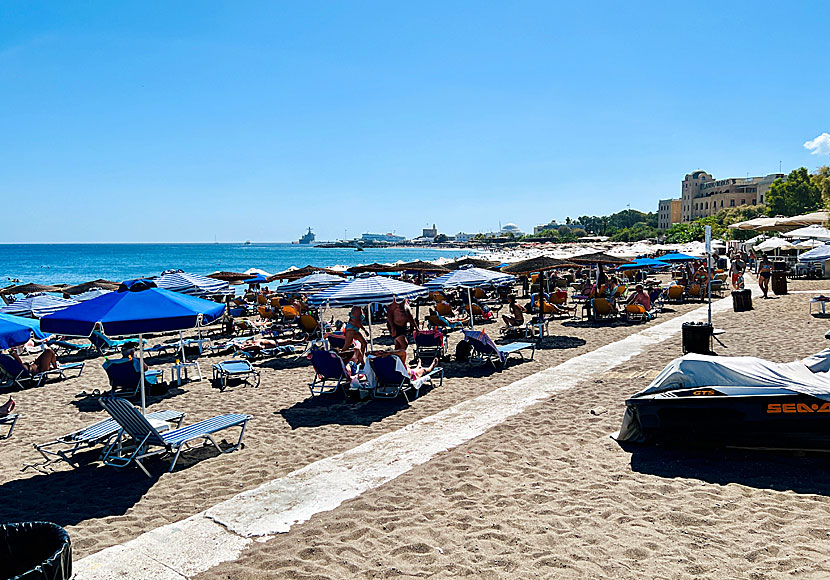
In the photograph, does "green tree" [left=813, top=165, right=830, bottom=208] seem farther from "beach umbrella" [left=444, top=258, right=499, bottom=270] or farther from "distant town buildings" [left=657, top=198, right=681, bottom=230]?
"distant town buildings" [left=657, top=198, right=681, bottom=230]

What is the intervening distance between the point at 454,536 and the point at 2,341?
211 inches

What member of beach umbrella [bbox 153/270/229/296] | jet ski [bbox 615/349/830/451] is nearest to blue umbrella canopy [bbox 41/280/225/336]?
jet ski [bbox 615/349/830/451]

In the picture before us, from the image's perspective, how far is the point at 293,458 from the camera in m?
6.36

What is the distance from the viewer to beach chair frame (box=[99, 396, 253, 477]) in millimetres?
5902

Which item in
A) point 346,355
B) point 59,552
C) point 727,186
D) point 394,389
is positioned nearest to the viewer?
point 59,552

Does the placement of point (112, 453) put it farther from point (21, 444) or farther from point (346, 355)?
point (346, 355)

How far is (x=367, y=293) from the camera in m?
9.92

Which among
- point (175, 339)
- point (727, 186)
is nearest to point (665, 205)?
point (727, 186)

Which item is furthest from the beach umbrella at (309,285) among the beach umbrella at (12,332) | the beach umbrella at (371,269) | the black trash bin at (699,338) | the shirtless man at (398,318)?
the beach umbrella at (12,332)

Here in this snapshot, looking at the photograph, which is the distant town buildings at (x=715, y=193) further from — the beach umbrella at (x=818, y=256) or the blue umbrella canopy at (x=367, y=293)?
the blue umbrella canopy at (x=367, y=293)

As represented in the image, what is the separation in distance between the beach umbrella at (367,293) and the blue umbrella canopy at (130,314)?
3397mm

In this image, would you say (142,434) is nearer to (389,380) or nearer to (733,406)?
(389,380)

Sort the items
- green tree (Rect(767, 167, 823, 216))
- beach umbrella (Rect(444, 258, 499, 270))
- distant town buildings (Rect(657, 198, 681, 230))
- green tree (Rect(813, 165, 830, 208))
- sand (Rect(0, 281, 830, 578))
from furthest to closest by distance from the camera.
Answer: distant town buildings (Rect(657, 198, 681, 230)) < green tree (Rect(767, 167, 823, 216)) < green tree (Rect(813, 165, 830, 208)) < beach umbrella (Rect(444, 258, 499, 270)) < sand (Rect(0, 281, 830, 578))

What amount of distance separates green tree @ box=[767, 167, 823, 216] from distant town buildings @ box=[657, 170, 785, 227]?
36.7 metres
